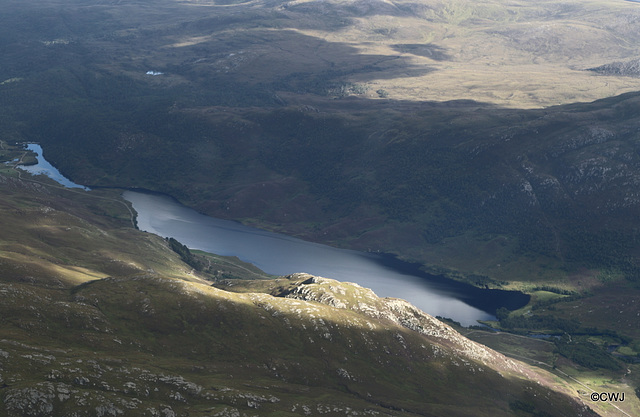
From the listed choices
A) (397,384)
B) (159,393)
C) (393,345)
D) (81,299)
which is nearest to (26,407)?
(159,393)

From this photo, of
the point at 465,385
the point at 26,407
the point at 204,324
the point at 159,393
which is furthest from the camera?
the point at 465,385

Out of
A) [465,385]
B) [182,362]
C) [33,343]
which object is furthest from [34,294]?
[465,385]

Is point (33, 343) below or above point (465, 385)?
above

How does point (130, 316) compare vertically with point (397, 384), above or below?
above

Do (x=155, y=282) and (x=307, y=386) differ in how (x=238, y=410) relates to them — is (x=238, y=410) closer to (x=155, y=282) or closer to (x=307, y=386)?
(x=307, y=386)

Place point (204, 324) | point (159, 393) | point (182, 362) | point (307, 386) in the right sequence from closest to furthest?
point (159, 393) → point (182, 362) → point (307, 386) → point (204, 324)

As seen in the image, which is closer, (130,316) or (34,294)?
(34,294)

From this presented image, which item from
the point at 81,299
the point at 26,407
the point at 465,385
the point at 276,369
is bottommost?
the point at 465,385

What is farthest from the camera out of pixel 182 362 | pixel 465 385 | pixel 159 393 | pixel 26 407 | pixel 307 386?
pixel 465 385

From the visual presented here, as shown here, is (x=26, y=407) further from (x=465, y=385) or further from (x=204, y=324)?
(x=465, y=385)
